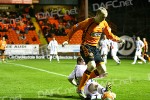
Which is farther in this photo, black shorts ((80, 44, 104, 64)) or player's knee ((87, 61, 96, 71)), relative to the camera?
black shorts ((80, 44, 104, 64))

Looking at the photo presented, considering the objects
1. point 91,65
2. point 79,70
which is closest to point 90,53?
point 91,65

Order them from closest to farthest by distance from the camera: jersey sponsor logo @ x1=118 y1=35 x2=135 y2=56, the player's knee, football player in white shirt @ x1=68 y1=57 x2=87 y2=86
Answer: the player's knee → football player in white shirt @ x1=68 y1=57 x2=87 y2=86 → jersey sponsor logo @ x1=118 y1=35 x2=135 y2=56

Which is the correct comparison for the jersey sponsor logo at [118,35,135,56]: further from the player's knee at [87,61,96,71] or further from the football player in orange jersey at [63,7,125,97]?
the player's knee at [87,61,96,71]

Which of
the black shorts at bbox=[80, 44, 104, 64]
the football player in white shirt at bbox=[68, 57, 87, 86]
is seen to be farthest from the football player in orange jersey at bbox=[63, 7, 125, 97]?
the football player in white shirt at bbox=[68, 57, 87, 86]

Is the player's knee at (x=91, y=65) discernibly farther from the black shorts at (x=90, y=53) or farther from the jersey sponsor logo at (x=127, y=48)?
the jersey sponsor logo at (x=127, y=48)

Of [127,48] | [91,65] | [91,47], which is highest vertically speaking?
[91,47]

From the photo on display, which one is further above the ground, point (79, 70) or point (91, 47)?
point (91, 47)

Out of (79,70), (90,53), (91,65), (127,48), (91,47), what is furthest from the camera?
(127,48)

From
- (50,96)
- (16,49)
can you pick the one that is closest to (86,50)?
(50,96)

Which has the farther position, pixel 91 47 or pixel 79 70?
pixel 79 70

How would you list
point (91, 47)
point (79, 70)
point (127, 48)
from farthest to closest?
point (127, 48), point (79, 70), point (91, 47)

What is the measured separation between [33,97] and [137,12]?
104 ft

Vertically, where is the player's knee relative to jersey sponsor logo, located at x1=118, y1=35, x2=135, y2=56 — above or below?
above

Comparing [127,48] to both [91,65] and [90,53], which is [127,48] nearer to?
[90,53]
